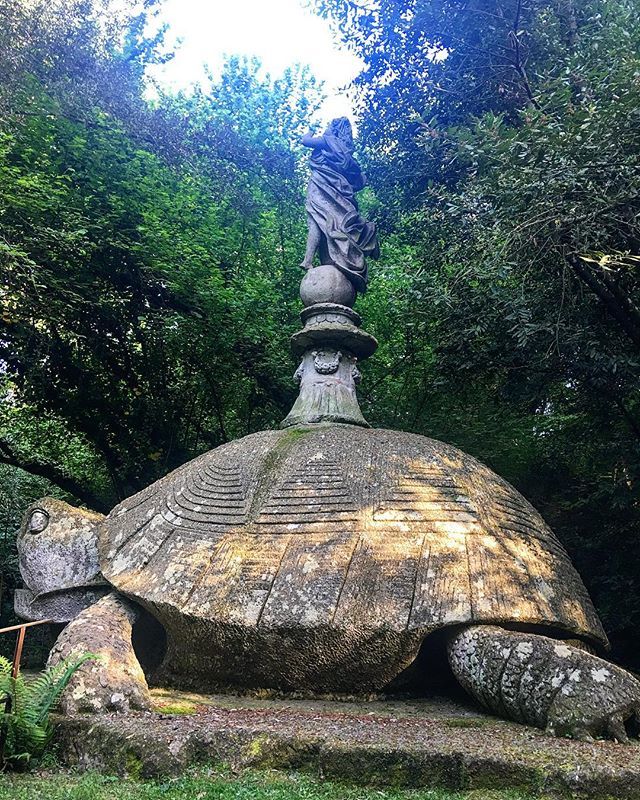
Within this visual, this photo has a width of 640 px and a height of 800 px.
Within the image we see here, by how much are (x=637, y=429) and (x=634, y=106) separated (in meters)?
3.05

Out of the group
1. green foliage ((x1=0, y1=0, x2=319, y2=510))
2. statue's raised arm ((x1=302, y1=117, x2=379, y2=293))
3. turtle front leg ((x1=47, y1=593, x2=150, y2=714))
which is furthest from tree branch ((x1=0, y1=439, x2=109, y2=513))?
turtle front leg ((x1=47, y1=593, x2=150, y2=714))

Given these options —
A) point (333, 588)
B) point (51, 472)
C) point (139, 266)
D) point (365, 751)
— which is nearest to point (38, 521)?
point (333, 588)

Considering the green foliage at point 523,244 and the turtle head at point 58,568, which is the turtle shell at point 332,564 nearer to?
the turtle head at point 58,568

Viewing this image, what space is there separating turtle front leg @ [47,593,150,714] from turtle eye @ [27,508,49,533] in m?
0.94

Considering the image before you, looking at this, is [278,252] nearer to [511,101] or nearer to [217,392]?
[217,392]

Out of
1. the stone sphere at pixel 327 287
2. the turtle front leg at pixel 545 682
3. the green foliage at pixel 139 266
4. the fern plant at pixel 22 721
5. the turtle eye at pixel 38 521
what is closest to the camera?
the fern plant at pixel 22 721

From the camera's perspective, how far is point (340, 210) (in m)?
6.47

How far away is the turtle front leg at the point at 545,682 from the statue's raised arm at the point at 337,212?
3688mm

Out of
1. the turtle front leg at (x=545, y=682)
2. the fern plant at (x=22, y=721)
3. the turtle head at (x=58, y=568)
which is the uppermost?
the turtle head at (x=58, y=568)

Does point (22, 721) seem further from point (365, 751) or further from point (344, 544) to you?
point (344, 544)

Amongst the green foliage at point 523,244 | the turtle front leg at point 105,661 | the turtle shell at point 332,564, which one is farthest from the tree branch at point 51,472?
the turtle front leg at point 105,661

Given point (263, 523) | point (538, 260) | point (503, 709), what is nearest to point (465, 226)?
point (538, 260)

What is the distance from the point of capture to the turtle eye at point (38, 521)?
15.6 ft

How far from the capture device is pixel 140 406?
10984mm
